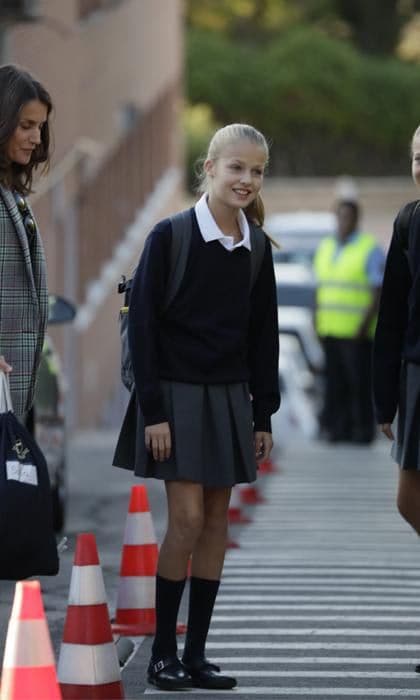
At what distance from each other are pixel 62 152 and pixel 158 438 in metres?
16.1

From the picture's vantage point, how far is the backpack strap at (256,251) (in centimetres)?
711

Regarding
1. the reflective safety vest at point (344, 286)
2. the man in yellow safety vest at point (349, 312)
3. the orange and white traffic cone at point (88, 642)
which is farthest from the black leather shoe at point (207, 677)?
the reflective safety vest at point (344, 286)

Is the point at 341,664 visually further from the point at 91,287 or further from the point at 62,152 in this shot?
the point at 91,287

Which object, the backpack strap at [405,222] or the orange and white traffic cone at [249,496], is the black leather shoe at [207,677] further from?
Answer: the orange and white traffic cone at [249,496]

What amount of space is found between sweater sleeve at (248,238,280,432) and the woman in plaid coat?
0.72 m

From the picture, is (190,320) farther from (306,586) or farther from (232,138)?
(306,586)

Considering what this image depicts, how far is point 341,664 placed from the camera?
750cm

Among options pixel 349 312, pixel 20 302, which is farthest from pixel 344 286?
pixel 20 302

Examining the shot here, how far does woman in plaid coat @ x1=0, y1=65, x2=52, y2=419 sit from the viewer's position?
22.0 ft

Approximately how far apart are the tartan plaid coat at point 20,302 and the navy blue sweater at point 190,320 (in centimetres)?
31

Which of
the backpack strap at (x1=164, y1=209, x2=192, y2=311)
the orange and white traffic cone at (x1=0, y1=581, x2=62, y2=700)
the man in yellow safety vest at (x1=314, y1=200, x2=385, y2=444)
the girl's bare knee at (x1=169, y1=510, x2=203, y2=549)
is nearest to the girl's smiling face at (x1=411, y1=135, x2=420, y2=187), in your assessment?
the backpack strap at (x1=164, y1=209, x2=192, y2=311)

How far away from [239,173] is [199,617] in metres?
1.42

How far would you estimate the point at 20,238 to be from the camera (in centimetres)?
674

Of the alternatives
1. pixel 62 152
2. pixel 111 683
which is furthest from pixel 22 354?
pixel 62 152
